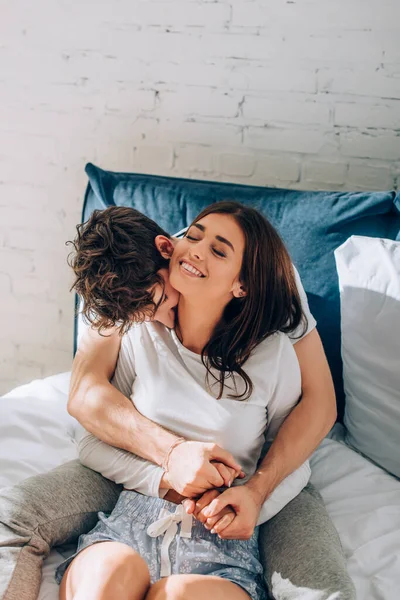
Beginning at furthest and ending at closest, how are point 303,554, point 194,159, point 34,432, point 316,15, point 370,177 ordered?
point 194,159 < point 370,177 < point 316,15 < point 34,432 < point 303,554

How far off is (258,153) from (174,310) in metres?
0.78

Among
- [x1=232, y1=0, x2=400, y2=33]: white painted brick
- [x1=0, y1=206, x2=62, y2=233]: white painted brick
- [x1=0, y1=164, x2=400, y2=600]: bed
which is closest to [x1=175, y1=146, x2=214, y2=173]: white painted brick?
[x1=0, y1=164, x2=400, y2=600]: bed

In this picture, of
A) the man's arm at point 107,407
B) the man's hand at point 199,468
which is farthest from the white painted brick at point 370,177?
the man's hand at point 199,468

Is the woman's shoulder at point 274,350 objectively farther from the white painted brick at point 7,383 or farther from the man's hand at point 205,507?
the white painted brick at point 7,383

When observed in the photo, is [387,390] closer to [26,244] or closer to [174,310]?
[174,310]

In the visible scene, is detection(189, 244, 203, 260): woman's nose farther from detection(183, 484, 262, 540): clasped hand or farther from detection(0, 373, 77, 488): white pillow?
detection(0, 373, 77, 488): white pillow

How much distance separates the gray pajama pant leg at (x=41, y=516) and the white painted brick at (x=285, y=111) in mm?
1177

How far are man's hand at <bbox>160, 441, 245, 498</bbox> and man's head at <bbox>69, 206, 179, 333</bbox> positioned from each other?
305 millimetres

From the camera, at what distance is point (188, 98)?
2045mm

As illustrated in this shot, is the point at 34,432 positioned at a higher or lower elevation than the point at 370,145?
lower

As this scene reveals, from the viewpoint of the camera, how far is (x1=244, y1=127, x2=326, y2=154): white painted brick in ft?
6.55

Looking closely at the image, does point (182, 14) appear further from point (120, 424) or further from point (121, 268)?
point (120, 424)

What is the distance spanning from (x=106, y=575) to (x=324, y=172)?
1374 mm

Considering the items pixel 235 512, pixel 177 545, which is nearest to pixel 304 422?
pixel 235 512
